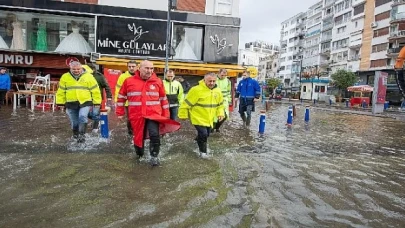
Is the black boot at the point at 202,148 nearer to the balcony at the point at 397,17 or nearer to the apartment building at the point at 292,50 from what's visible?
the balcony at the point at 397,17

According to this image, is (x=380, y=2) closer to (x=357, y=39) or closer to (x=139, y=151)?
(x=357, y=39)

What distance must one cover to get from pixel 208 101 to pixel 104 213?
3.60 meters

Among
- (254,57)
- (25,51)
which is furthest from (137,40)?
(254,57)

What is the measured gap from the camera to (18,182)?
461 cm

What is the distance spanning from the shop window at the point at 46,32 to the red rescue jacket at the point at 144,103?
14.9 m

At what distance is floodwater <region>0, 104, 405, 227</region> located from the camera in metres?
3.69

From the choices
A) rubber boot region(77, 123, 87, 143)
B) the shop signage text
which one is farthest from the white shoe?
the shop signage text

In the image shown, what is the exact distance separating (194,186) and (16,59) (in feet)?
57.0

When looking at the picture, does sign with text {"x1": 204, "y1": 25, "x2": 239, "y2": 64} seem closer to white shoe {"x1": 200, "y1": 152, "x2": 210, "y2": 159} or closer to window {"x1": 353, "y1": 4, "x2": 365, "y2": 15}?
white shoe {"x1": 200, "y1": 152, "x2": 210, "y2": 159}

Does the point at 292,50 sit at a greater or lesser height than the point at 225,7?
greater

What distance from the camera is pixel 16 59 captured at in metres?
18.8

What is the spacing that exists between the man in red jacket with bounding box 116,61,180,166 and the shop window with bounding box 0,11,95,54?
589 inches

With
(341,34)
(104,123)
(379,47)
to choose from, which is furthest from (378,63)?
(104,123)

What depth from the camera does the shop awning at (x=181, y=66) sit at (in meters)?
18.7
